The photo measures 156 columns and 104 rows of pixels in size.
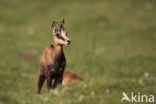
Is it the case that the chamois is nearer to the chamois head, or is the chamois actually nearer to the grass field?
A: the chamois head

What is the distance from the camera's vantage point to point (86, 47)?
35.0 metres

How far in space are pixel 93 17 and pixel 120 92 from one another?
93.6ft

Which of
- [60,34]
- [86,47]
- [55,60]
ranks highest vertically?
[86,47]

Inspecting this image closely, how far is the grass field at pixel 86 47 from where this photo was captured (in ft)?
49.6

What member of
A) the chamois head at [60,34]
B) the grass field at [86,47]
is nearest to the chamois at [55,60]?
the chamois head at [60,34]

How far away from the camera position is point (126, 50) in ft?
113

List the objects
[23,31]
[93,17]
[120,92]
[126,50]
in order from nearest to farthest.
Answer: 1. [120,92]
2. [126,50]
3. [23,31]
4. [93,17]

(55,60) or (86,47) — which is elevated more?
(86,47)

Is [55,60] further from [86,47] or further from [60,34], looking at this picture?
[86,47]

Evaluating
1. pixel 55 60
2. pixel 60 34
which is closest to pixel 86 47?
pixel 55 60

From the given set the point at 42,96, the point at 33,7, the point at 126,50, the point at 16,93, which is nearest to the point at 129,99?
the point at 42,96

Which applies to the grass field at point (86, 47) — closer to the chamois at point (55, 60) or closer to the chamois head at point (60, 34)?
the chamois at point (55, 60)

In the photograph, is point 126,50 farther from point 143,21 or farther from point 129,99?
point 129,99

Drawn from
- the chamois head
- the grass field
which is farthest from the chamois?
the grass field
